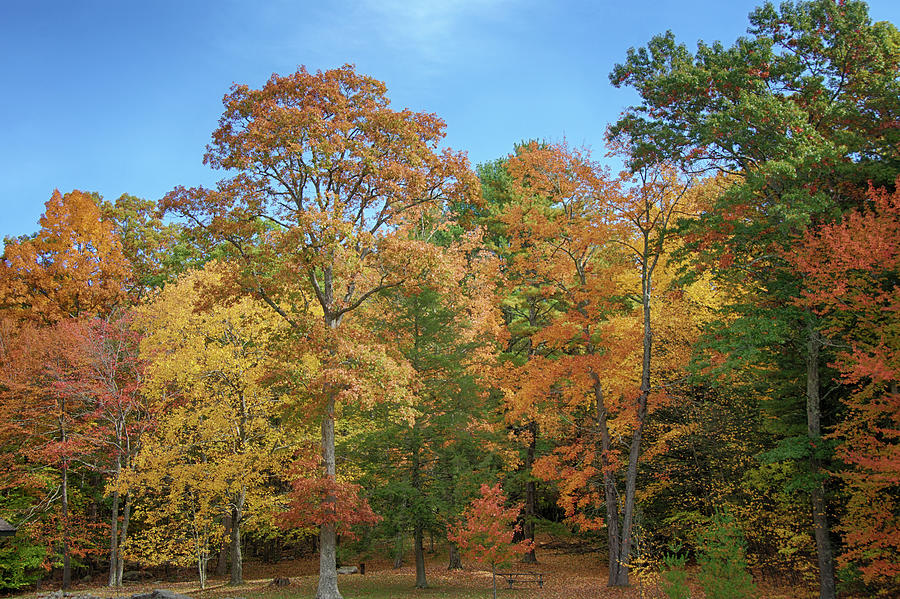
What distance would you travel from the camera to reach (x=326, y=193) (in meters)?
16.4

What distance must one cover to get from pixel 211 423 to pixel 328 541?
6882mm

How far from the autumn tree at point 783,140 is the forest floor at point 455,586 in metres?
5.07

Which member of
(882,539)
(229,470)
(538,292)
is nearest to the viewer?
(882,539)

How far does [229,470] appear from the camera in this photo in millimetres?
19234

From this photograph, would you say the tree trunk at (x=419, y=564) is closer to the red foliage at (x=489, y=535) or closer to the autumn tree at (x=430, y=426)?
the autumn tree at (x=430, y=426)

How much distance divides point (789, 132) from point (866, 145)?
7.13 feet

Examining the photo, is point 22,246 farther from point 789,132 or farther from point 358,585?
point 789,132

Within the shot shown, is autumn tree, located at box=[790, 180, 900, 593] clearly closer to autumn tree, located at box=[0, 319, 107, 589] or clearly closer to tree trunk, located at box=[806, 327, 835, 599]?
tree trunk, located at box=[806, 327, 835, 599]

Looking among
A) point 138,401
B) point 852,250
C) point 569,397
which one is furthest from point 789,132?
point 138,401

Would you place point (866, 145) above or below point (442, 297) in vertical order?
above

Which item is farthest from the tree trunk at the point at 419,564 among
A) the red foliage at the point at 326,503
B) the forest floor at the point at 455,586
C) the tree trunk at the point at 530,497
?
the tree trunk at the point at 530,497

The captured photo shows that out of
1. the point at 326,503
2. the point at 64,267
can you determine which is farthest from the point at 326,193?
the point at 64,267

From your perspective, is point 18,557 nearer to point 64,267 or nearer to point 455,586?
point 64,267

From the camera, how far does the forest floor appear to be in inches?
648
